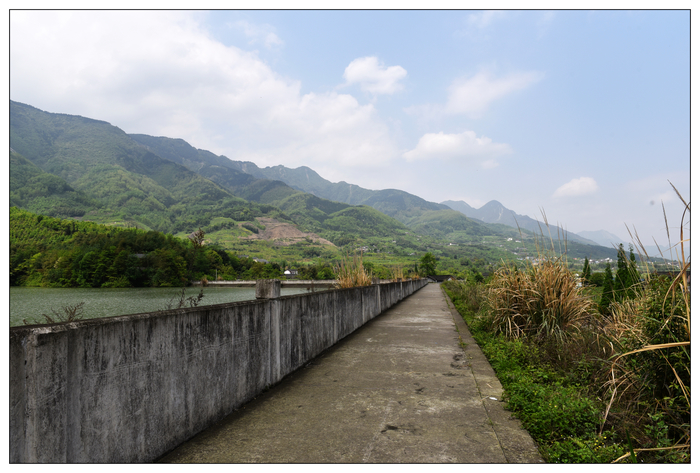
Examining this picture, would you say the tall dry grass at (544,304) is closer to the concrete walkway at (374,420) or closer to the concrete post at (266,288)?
the concrete walkway at (374,420)

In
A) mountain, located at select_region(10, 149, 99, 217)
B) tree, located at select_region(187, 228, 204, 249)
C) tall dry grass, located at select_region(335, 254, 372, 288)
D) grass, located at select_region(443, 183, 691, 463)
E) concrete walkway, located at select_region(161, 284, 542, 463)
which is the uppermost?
mountain, located at select_region(10, 149, 99, 217)

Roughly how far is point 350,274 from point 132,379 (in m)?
8.90

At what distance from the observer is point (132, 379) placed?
2.39 meters

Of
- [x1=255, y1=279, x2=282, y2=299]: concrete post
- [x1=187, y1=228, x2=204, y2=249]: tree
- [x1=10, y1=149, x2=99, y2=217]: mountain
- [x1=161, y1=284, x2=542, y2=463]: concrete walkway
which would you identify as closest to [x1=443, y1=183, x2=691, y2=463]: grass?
[x1=161, y1=284, x2=542, y2=463]: concrete walkway

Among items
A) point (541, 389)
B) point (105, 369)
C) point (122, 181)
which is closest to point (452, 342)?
point (541, 389)

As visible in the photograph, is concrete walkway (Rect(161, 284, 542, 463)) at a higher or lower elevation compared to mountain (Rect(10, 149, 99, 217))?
lower

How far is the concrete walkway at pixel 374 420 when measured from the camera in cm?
266

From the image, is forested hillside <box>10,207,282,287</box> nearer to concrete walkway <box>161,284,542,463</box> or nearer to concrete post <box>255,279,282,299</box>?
concrete post <box>255,279,282,299</box>

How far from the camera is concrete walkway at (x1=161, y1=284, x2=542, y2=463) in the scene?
2.66 m

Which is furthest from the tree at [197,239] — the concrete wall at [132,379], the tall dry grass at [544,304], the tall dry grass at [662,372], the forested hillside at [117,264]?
the forested hillside at [117,264]

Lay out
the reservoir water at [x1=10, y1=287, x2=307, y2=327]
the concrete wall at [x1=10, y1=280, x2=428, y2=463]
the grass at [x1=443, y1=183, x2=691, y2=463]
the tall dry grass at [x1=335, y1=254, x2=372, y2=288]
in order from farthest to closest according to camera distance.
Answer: the reservoir water at [x1=10, y1=287, x2=307, y2=327] < the tall dry grass at [x1=335, y1=254, x2=372, y2=288] < the grass at [x1=443, y1=183, x2=691, y2=463] < the concrete wall at [x1=10, y1=280, x2=428, y2=463]

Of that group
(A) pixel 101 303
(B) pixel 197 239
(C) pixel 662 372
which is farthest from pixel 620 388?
(A) pixel 101 303

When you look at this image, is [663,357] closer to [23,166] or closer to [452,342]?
[452,342]

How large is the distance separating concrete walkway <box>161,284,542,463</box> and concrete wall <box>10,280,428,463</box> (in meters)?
0.23
